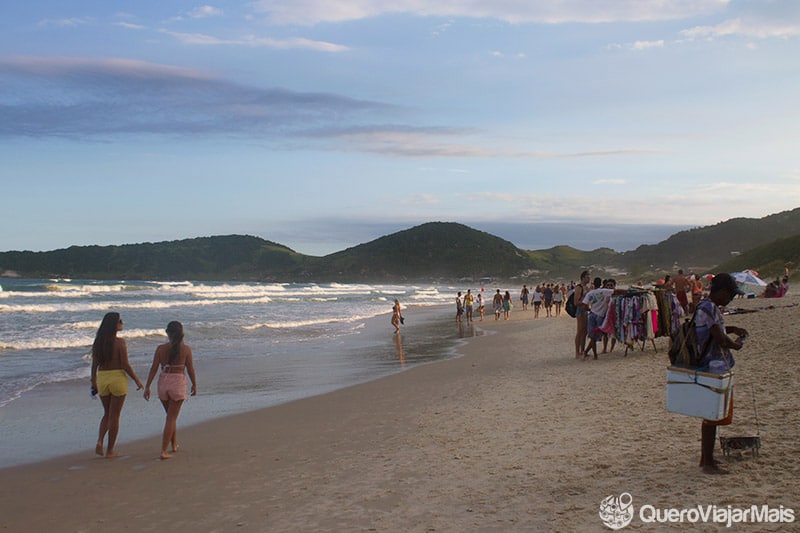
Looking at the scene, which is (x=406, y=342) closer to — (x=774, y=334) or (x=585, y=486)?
(x=774, y=334)

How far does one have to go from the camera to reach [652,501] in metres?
4.86

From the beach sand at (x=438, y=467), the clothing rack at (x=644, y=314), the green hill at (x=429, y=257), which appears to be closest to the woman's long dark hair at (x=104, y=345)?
the beach sand at (x=438, y=467)

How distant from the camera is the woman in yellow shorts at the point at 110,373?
299 inches

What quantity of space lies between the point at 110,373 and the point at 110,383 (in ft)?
0.37

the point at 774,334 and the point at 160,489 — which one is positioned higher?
the point at 774,334

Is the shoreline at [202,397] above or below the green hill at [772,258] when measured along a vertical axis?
below

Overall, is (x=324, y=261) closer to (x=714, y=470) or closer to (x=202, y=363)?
(x=202, y=363)

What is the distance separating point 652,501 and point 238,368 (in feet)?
39.5

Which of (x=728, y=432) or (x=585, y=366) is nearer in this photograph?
(x=728, y=432)

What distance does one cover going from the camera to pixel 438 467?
632cm

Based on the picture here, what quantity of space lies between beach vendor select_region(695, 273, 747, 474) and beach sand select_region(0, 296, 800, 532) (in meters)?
0.19

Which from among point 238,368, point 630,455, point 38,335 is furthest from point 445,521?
point 38,335

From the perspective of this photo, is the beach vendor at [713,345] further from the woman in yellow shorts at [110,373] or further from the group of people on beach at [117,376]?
the woman in yellow shorts at [110,373]

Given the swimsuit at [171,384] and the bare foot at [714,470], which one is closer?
the bare foot at [714,470]
